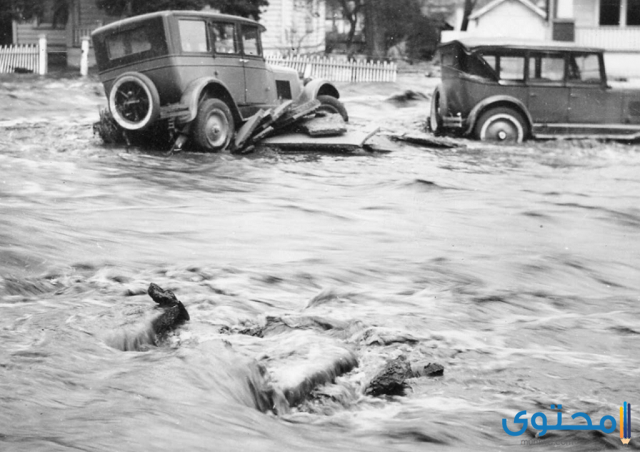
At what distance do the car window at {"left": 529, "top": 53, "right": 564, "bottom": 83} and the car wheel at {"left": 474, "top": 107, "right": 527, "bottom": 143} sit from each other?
0.75 metres

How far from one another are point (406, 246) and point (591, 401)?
12.5ft

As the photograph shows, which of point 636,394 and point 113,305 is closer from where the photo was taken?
point 636,394

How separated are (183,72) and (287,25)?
2227 centimetres

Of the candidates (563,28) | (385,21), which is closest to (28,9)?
(385,21)

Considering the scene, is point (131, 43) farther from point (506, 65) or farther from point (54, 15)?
point (54, 15)

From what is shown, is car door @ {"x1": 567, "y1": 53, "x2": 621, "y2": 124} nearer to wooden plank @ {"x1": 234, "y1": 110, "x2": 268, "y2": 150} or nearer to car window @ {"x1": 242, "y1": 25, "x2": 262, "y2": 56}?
car window @ {"x1": 242, "y1": 25, "x2": 262, "y2": 56}

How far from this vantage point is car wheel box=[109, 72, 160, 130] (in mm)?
12766

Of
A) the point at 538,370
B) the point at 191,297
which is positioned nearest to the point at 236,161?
the point at 191,297

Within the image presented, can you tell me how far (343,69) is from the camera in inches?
1105

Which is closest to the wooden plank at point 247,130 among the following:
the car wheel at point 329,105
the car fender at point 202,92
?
the car fender at point 202,92

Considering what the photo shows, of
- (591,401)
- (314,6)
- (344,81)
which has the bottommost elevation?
(591,401)

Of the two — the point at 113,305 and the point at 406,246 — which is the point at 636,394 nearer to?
the point at 113,305

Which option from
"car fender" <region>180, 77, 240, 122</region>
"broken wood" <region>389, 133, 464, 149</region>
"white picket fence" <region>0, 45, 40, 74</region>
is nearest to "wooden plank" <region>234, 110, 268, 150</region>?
"car fender" <region>180, 77, 240, 122</region>

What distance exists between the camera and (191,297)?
229 inches
